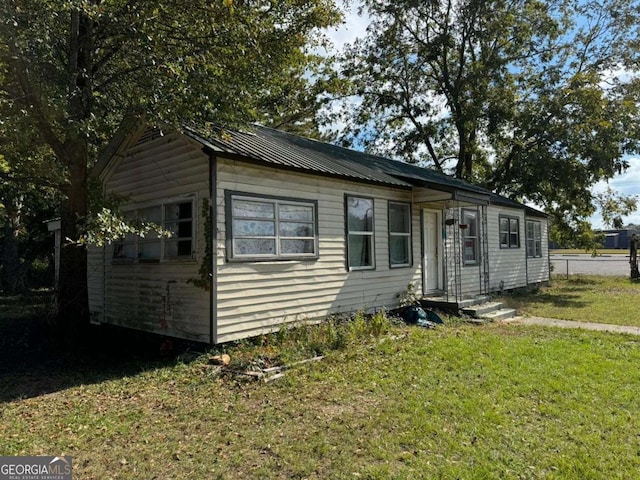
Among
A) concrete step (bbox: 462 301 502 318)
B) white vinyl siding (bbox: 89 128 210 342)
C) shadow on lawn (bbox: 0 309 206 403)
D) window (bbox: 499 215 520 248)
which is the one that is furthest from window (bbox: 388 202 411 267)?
window (bbox: 499 215 520 248)

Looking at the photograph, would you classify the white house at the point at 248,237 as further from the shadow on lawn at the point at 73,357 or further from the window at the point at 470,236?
the window at the point at 470,236

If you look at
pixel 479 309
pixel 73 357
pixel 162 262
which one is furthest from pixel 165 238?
pixel 479 309

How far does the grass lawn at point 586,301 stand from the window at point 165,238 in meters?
9.11

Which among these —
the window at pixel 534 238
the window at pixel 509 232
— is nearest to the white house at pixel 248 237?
the window at pixel 509 232

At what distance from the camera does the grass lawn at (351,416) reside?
373 centimetres

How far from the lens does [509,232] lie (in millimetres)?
16984

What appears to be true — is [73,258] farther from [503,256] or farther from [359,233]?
[503,256]

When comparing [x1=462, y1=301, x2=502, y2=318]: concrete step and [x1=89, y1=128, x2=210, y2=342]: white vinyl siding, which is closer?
[x1=89, y1=128, x2=210, y2=342]: white vinyl siding

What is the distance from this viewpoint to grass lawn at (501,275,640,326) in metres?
11.1

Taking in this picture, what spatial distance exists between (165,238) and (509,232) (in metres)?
13.4

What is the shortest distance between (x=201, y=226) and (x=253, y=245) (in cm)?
96

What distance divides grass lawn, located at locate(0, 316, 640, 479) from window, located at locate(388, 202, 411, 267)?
3.83 meters

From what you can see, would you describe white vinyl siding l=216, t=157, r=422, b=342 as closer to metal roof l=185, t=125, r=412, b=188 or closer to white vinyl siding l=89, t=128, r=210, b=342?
metal roof l=185, t=125, r=412, b=188

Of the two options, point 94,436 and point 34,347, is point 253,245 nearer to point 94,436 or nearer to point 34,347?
point 94,436
